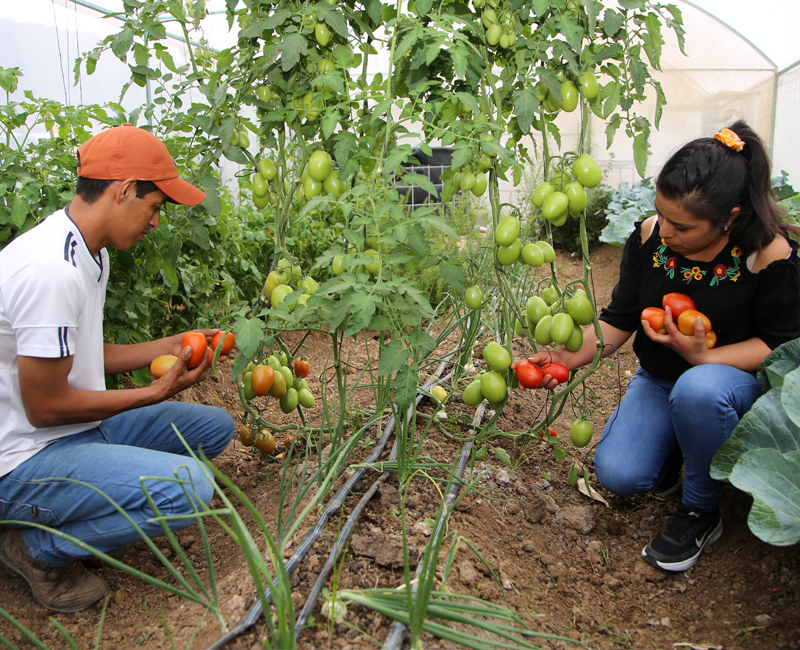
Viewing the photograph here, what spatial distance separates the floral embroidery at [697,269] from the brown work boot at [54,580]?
1707mm

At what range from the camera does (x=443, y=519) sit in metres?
1.25

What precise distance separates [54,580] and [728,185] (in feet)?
6.11

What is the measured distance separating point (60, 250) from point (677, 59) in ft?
24.8

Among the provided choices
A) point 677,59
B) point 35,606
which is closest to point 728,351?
point 35,606

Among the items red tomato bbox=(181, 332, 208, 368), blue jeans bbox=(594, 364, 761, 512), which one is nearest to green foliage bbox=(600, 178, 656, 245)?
Result: blue jeans bbox=(594, 364, 761, 512)

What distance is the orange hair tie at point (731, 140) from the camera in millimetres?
1475

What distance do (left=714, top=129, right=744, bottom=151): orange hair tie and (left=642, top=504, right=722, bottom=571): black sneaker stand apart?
3.03 ft

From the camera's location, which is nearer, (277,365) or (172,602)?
(172,602)

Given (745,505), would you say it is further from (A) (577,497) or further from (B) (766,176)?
(B) (766,176)

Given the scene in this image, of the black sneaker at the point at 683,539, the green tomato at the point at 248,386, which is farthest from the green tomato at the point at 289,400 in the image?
the black sneaker at the point at 683,539

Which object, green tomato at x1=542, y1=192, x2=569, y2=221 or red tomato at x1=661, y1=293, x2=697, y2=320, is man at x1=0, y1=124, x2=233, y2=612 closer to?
green tomato at x1=542, y1=192, x2=569, y2=221

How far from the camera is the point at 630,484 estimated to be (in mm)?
1694

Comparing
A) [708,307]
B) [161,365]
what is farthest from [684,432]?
[161,365]

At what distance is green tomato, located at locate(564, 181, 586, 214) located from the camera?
1.35 meters
